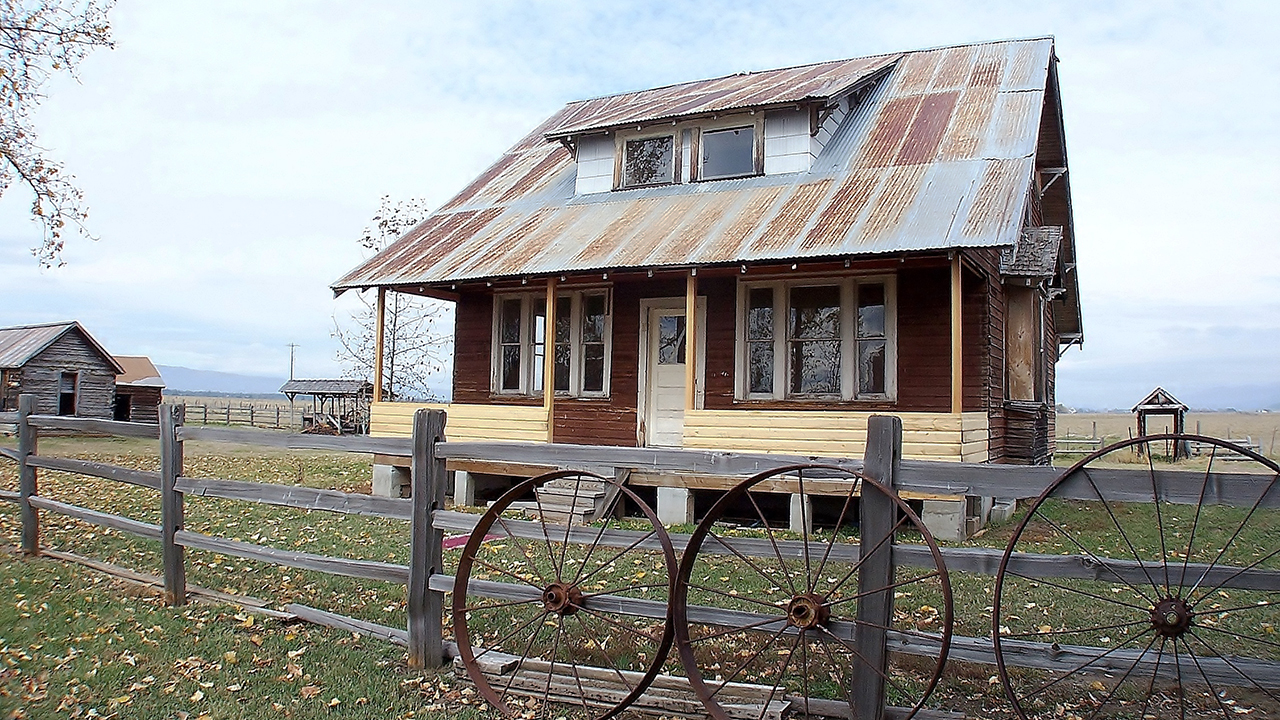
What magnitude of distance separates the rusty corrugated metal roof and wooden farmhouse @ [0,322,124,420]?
23.8 metres

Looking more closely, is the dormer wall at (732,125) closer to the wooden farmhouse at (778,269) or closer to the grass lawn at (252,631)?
the wooden farmhouse at (778,269)

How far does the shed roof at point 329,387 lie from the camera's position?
39719 millimetres

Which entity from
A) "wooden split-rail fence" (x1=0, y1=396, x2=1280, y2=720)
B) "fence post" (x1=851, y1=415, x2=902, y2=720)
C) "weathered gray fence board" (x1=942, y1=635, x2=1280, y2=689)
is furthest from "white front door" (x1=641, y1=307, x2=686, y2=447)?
"weathered gray fence board" (x1=942, y1=635, x2=1280, y2=689)

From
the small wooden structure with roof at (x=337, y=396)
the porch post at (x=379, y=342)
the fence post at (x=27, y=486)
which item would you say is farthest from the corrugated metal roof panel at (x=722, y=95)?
the small wooden structure with roof at (x=337, y=396)

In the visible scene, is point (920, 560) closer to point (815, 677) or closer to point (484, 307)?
point (815, 677)

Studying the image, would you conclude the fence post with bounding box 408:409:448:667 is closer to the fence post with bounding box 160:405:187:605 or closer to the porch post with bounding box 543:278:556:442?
the fence post with bounding box 160:405:187:605

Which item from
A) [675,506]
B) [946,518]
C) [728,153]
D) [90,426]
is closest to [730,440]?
[675,506]

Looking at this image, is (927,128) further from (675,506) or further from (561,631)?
(561,631)

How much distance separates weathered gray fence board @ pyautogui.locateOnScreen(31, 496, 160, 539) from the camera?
7.51 m

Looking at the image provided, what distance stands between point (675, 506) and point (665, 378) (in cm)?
257

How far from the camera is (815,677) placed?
530 centimetres

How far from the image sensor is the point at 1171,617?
393 centimetres

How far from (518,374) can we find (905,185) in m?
6.87

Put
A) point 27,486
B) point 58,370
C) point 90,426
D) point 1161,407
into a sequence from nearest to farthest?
point 27,486
point 90,426
point 1161,407
point 58,370
